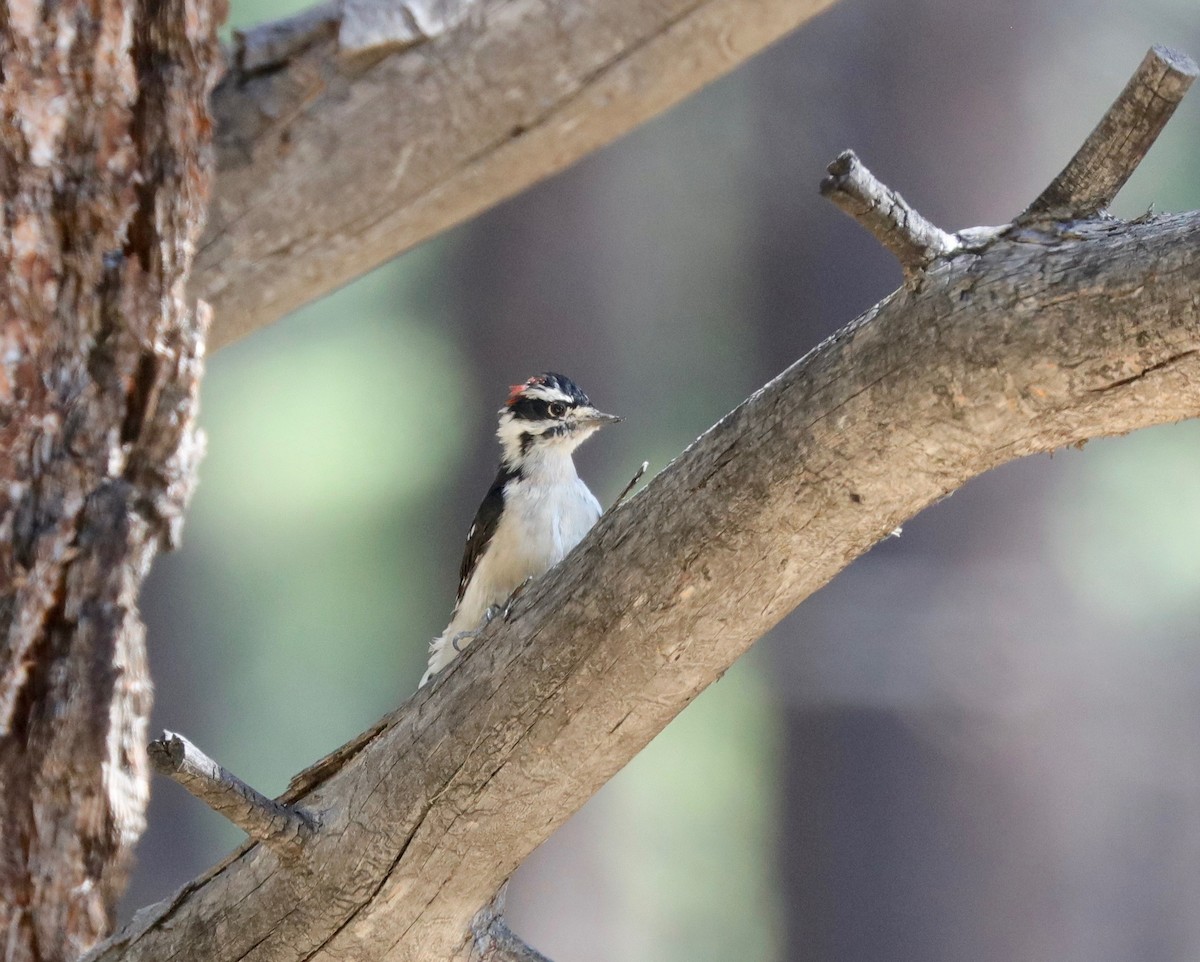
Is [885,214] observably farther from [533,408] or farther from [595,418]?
[533,408]

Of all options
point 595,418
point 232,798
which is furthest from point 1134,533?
point 232,798

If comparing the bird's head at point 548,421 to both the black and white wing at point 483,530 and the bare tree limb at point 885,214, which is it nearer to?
the black and white wing at point 483,530

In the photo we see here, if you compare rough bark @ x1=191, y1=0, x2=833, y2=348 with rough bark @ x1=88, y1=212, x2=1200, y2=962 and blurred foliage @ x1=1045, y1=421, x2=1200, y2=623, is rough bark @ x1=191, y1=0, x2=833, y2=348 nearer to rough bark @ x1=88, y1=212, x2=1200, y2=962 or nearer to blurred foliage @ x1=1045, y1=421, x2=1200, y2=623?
rough bark @ x1=88, y1=212, x2=1200, y2=962

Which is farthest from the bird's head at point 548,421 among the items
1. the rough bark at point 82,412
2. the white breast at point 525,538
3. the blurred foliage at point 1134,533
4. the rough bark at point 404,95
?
the blurred foliage at point 1134,533

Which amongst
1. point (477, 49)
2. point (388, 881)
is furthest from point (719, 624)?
point (477, 49)

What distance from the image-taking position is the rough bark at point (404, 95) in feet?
7.11

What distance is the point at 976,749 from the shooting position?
4145 millimetres

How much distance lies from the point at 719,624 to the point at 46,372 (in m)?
1.10

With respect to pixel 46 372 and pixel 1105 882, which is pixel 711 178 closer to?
pixel 1105 882

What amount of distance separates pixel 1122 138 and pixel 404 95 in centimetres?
149

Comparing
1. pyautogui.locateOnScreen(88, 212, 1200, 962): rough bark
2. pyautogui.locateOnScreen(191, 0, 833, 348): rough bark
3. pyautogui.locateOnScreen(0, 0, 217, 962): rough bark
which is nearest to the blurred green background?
pyautogui.locateOnScreen(191, 0, 833, 348): rough bark

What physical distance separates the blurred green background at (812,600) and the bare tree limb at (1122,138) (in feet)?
10.8

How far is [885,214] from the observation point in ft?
3.24

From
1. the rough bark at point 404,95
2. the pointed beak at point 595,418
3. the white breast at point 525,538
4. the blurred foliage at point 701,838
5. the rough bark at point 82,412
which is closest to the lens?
the rough bark at point 82,412
